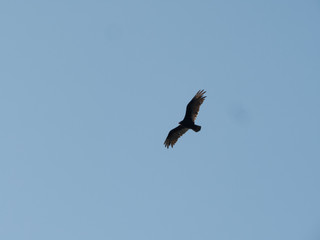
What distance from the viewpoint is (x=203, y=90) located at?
31641 millimetres

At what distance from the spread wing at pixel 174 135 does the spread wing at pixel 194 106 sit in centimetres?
127

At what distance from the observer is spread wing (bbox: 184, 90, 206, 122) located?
3150cm

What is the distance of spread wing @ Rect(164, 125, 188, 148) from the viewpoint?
32.9 metres

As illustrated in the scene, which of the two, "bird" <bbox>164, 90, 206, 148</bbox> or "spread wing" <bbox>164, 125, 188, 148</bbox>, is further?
"spread wing" <bbox>164, 125, 188, 148</bbox>

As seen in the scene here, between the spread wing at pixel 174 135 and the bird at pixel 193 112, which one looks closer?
the bird at pixel 193 112

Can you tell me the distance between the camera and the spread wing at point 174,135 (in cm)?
3291

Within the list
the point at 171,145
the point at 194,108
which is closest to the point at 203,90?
the point at 194,108

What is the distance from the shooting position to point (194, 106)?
3161 cm

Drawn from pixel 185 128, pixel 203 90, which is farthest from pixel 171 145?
pixel 203 90

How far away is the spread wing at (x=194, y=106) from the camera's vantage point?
3150 cm

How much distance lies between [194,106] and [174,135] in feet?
7.62

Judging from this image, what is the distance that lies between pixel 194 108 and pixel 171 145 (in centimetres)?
272

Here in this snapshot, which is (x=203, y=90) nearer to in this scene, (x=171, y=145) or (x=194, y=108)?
(x=194, y=108)

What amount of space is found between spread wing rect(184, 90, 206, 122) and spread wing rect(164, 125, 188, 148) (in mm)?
1274
